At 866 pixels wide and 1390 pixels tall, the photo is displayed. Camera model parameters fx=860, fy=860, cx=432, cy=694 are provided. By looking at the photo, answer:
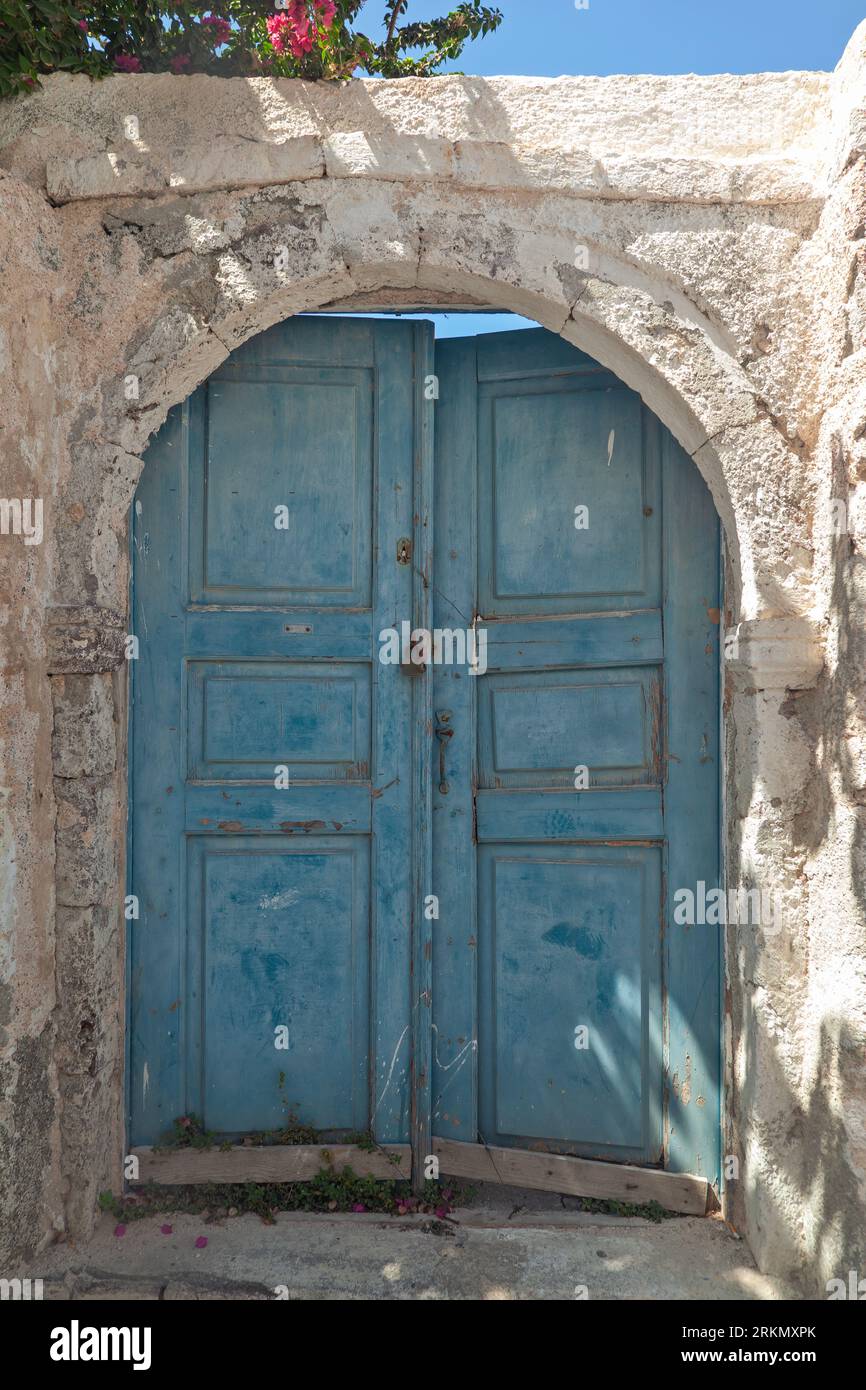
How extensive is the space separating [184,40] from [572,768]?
2.48m

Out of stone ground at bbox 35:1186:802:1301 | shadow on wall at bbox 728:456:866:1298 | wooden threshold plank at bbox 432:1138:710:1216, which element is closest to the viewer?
shadow on wall at bbox 728:456:866:1298

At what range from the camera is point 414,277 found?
235 centimetres

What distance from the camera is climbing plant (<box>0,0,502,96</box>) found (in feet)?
7.11

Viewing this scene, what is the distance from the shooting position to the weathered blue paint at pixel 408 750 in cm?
251

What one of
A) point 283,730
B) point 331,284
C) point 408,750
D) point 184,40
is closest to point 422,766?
point 408,750

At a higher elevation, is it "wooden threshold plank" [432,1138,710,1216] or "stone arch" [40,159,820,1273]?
"stone arch" [40,159,820,1273]

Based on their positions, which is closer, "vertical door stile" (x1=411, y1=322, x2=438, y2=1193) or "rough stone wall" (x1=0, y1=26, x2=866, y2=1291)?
"rough stone wall" (x1=0, y1=26, x2=866, y2=1291)

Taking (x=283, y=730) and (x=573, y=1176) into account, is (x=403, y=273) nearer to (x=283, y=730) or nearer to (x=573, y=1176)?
(x=283, y=730)

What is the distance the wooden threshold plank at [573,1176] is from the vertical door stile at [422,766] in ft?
0.57

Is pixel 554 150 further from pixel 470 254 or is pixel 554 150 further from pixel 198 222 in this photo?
pixel 198 222

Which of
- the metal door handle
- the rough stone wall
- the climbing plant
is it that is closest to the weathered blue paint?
the metal door handle

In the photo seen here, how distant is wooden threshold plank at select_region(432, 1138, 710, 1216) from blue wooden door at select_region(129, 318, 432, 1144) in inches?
8.1

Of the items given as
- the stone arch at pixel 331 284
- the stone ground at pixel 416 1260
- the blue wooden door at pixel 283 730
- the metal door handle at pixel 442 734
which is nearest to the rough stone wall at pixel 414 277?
the stone arch at pixel 331 284

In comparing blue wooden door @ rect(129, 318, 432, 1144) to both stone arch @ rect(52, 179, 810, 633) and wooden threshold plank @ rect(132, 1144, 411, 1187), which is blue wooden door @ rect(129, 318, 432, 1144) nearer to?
wooden threshold plank @ rect(132, 1144, 411, 1187)
